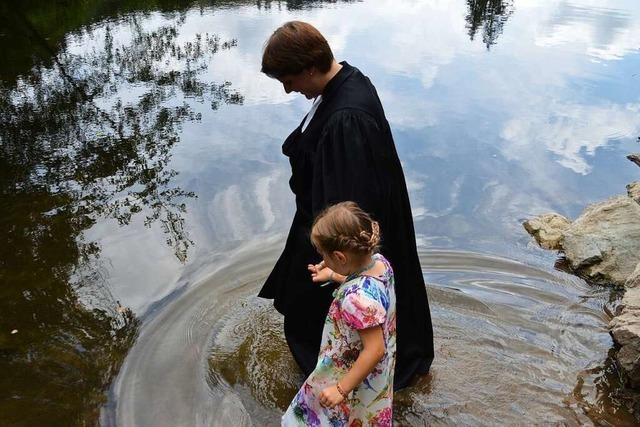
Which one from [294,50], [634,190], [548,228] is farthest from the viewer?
[634,190]

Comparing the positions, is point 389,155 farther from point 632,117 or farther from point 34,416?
point 632,117

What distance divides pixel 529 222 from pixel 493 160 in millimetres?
1674

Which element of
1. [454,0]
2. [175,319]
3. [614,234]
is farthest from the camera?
[454,0]

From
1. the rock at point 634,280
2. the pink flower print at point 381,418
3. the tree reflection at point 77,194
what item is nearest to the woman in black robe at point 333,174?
the pink flower print at point 381,418

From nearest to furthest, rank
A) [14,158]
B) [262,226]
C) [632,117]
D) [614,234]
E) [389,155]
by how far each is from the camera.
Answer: [389,155] < [614,234] < [262,226] < [14,158] < [632,117]

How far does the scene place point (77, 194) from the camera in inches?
237

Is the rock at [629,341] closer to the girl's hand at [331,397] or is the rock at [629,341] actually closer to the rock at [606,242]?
the rock at [606,242]

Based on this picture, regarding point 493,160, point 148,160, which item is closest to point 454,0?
point 493,160

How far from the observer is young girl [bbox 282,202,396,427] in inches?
85.7

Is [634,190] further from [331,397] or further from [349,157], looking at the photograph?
[331,397]

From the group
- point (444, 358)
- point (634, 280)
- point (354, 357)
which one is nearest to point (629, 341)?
point (634, 280)

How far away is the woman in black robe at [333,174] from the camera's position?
99.1 inches

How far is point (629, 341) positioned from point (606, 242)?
1.82 metres

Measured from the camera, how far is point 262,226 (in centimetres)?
562
